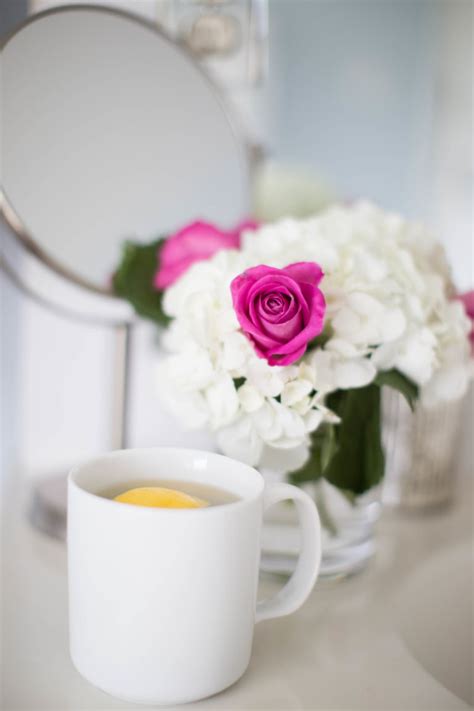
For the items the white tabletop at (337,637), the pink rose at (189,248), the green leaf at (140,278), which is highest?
the pink rose at (189,248)

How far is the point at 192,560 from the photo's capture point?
35cm

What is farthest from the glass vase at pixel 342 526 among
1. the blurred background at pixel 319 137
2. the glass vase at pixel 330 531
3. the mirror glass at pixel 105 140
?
the blurred background at pixel 319 137

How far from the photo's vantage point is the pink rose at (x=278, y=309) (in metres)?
0.40

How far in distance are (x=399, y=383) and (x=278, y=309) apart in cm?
13

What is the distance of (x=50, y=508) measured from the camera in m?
0.63

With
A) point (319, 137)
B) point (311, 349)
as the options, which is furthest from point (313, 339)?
point (319, 137)

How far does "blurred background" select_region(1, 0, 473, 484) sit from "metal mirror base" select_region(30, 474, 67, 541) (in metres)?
0.17

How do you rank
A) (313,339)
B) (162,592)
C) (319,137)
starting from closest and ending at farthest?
(162,592) < (313,339) < (319,137)

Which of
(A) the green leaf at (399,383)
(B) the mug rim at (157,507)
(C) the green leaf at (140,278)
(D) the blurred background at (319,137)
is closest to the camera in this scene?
(B) the mug rim at (157,507)

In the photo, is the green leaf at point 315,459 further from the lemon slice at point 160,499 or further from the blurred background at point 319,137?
the blurred background at point 319,137

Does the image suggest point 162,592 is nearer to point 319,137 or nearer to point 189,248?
point 189,248

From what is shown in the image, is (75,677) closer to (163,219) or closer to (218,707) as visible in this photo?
(218,707)

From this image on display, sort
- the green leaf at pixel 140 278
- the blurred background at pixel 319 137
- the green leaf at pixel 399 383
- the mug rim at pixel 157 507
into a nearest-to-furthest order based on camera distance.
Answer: the mug rim at pixel 157 507 → the green leaf at pixel 399 383 → the green leaf at pixel 140 278 → the blurred background at pixel 319 137

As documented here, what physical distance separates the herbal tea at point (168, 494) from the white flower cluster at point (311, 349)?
5 cm
